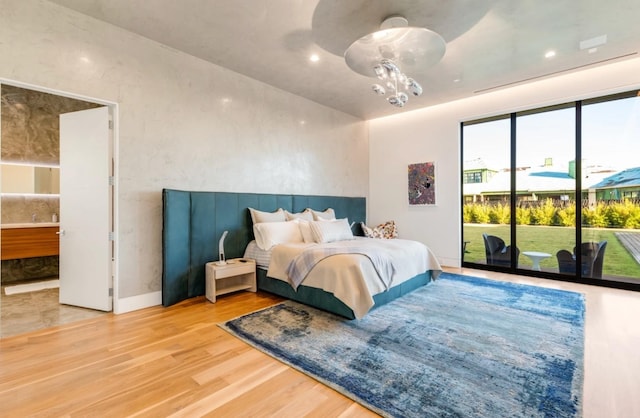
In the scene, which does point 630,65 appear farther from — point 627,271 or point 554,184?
point 627,271

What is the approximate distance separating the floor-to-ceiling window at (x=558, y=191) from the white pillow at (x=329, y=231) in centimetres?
261

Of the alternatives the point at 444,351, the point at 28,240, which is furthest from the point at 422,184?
the point at 28,240

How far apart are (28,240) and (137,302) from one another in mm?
2455

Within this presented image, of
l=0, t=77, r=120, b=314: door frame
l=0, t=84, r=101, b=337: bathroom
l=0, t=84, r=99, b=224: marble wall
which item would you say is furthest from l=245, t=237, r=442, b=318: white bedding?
l=0, t=84, r=99, b=224: marble wall

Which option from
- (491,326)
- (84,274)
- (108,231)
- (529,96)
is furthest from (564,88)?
(84,274)

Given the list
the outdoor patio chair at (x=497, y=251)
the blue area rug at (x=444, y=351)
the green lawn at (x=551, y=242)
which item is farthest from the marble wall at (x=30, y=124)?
the outdoor patio chair at (x=497, y=251)

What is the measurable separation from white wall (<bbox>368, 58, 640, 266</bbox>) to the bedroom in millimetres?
19

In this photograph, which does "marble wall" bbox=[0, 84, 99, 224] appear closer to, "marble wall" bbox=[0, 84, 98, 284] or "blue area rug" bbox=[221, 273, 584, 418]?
"marble wall" bbox=[0, 84, 98, 284]

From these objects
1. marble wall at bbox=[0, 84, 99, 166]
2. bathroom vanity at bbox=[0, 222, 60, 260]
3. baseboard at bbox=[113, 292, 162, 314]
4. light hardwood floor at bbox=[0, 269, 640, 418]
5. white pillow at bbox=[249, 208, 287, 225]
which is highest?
marble wall at bbox=[0, 84, 99, 166]

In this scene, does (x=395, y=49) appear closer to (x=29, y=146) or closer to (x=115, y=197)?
(x=115, y=197)

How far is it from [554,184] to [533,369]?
377 centimetres

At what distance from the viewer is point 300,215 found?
4.82 metres

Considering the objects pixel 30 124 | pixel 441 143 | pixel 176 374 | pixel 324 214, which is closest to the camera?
pixel 176 374

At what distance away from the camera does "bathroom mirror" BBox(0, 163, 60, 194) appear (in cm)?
443
